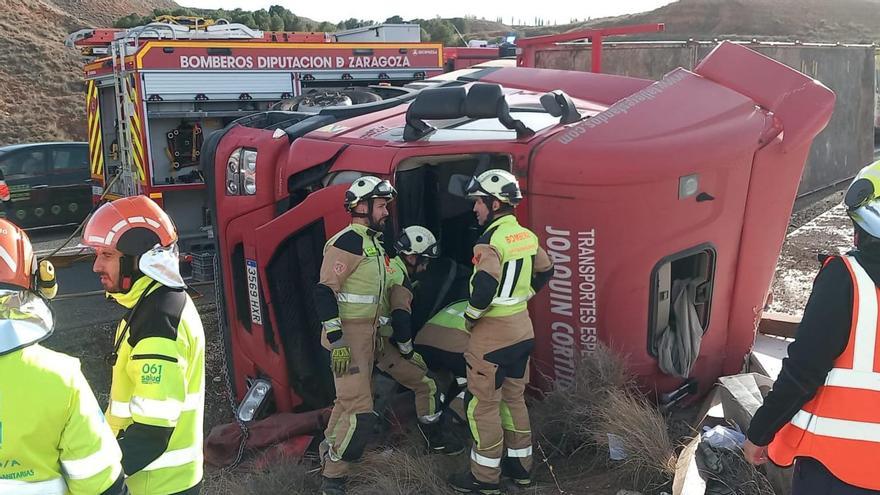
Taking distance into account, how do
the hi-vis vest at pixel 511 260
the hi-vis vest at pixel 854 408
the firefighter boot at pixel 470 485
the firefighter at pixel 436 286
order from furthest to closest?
the firefighter at pixel 436 286, the firefighter boot at pixel 470 485, the hi-vis vest at pixel 511 260, the hi-vis vest at pixel 854 408

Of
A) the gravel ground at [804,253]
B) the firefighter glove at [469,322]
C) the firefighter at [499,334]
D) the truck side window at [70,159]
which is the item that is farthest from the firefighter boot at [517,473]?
the truck side window at [70,159]

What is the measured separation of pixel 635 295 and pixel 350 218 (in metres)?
1.58

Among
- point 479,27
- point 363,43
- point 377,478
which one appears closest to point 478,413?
point 377,478

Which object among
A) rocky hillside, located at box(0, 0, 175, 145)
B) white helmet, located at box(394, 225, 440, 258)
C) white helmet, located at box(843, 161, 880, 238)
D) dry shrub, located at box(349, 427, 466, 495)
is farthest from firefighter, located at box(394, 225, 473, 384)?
rocky hillside, located at box(0, 0, 175, 145)

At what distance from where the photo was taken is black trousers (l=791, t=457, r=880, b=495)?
89.6 inches

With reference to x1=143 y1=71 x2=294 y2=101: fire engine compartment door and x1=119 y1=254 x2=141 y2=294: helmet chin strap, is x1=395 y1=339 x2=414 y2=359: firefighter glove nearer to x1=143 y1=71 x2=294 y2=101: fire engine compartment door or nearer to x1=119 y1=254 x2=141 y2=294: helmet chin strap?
x1=119 y1=254 x2=141 y2=294: helmet chin strap

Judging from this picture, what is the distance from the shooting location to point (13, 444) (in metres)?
1.79

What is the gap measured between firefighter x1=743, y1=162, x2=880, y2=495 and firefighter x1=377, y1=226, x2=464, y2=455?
2.22 m

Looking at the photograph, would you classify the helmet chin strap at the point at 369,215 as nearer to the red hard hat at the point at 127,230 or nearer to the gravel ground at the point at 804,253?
the red hard hat at the point at 127,230

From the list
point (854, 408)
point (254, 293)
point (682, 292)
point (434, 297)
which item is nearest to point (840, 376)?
point (854, 408)

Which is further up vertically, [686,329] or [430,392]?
[686,329]

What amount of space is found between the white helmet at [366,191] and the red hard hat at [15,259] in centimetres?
200

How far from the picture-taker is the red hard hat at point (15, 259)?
196cm

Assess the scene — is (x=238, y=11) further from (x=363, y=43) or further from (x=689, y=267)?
(x=689, y=267)
